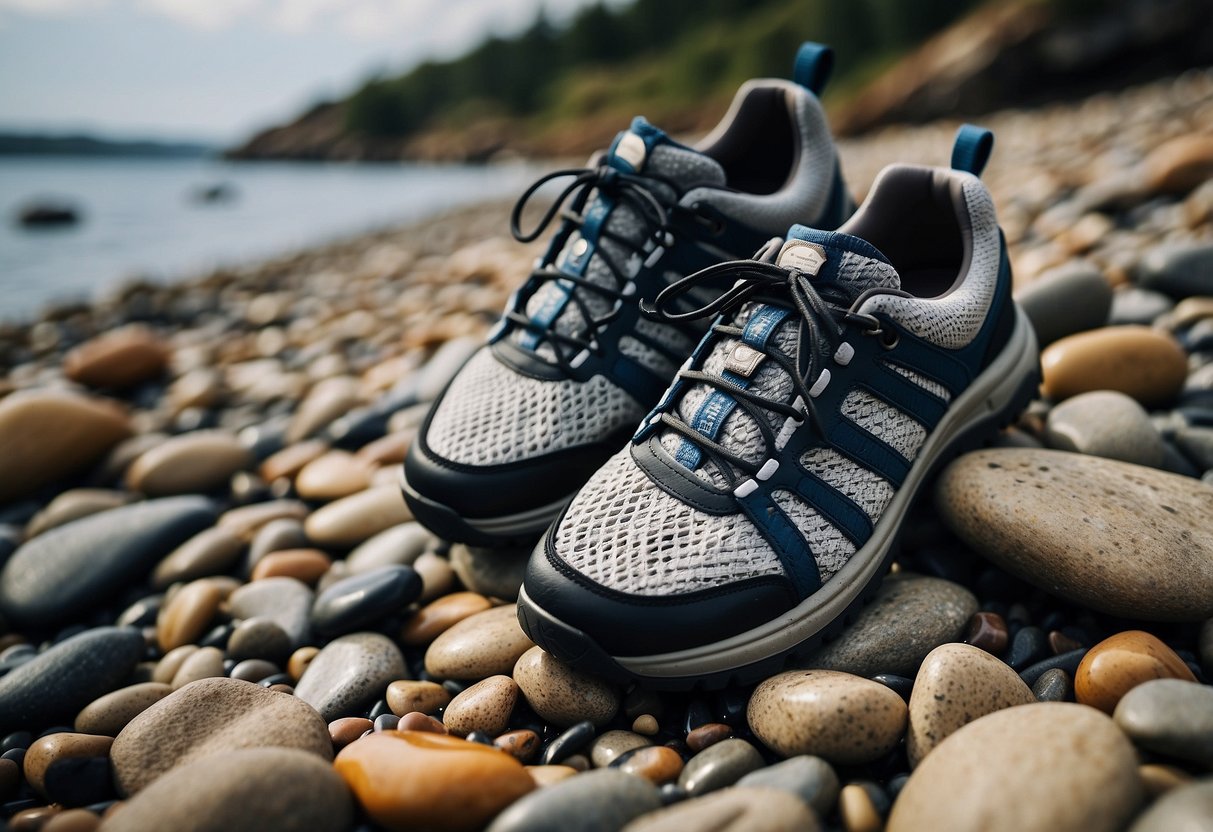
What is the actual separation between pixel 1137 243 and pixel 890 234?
8.27 feet

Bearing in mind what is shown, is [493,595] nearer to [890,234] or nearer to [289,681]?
[289,681]

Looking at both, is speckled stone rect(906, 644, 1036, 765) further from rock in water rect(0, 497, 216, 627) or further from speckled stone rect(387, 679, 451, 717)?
rock in water rect(0, 497, 216, 627)

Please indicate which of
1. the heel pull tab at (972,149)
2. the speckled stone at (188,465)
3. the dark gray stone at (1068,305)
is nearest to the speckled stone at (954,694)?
the heel pull tab at (972,149)

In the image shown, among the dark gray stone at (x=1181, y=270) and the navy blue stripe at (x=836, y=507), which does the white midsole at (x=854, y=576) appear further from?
the dark gray stone at (x=1181, y=270)

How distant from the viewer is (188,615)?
6.96ft

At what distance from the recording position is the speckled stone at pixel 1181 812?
101cm

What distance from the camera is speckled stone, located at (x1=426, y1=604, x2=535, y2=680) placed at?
1736 millimetres

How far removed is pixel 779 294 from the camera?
5.83ft

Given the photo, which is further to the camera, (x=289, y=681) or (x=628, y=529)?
(x=289, y=681)

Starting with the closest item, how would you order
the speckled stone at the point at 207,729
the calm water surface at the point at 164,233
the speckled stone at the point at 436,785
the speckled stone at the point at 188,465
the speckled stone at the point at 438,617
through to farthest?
the speckled stone at the point at 436,785 < the speckled stone at the point at 207,729 < the speckled stone at the point at 438,617 < the speckled stone at the point at 188,465 < the calm water surface at the point at 164,233

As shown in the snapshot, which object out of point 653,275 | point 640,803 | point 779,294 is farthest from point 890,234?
point 640,803

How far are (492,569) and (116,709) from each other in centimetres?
90

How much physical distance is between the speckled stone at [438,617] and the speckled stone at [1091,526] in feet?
3.95

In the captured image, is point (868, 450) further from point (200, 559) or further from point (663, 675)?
point (200, 559)
